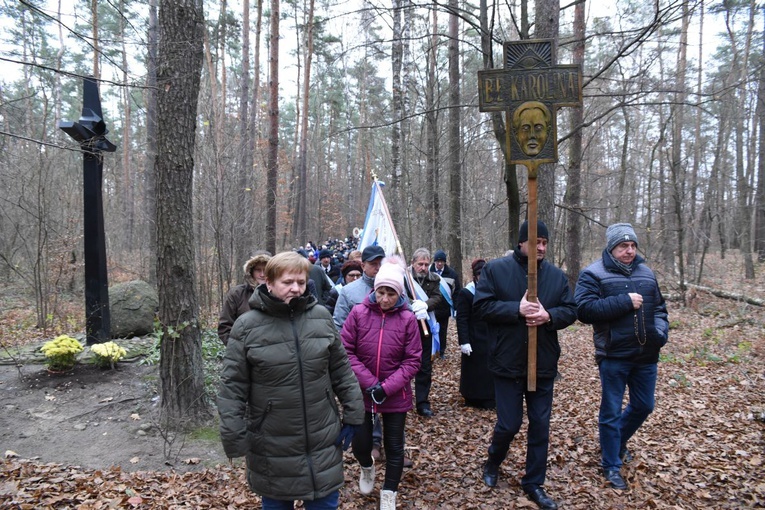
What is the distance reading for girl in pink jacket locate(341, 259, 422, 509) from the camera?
3545 mm

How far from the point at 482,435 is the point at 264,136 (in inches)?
1117

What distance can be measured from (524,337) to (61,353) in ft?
20.2

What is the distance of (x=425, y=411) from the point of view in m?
5.78

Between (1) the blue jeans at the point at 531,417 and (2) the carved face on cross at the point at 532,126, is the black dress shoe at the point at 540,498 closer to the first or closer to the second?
(1) the blue jeans at the point at 531,417

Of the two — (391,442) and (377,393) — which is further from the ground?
(377,393)

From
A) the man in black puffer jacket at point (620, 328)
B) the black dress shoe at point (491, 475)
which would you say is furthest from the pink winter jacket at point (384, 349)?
the man in black puffer jacket at point (620, 328)

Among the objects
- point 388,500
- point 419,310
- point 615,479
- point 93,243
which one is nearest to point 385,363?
point 388,500

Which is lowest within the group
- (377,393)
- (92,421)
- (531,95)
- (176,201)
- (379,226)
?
(92,421)

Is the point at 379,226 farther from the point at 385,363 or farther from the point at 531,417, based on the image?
the point at 531,417

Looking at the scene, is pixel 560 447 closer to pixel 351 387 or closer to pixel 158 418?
pixel 351 387

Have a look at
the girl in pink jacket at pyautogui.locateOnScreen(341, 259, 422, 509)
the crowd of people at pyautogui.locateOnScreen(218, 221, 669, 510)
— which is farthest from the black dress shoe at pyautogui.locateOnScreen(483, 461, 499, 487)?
the girl in pink jacket at pyautogui.locateOnScreen(341, 259, 422, 509)

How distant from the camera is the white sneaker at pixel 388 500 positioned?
3551 millimetres

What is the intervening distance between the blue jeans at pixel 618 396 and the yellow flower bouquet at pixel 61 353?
Result: 6646 mm

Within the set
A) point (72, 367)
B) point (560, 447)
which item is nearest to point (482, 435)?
point (560, 447)
